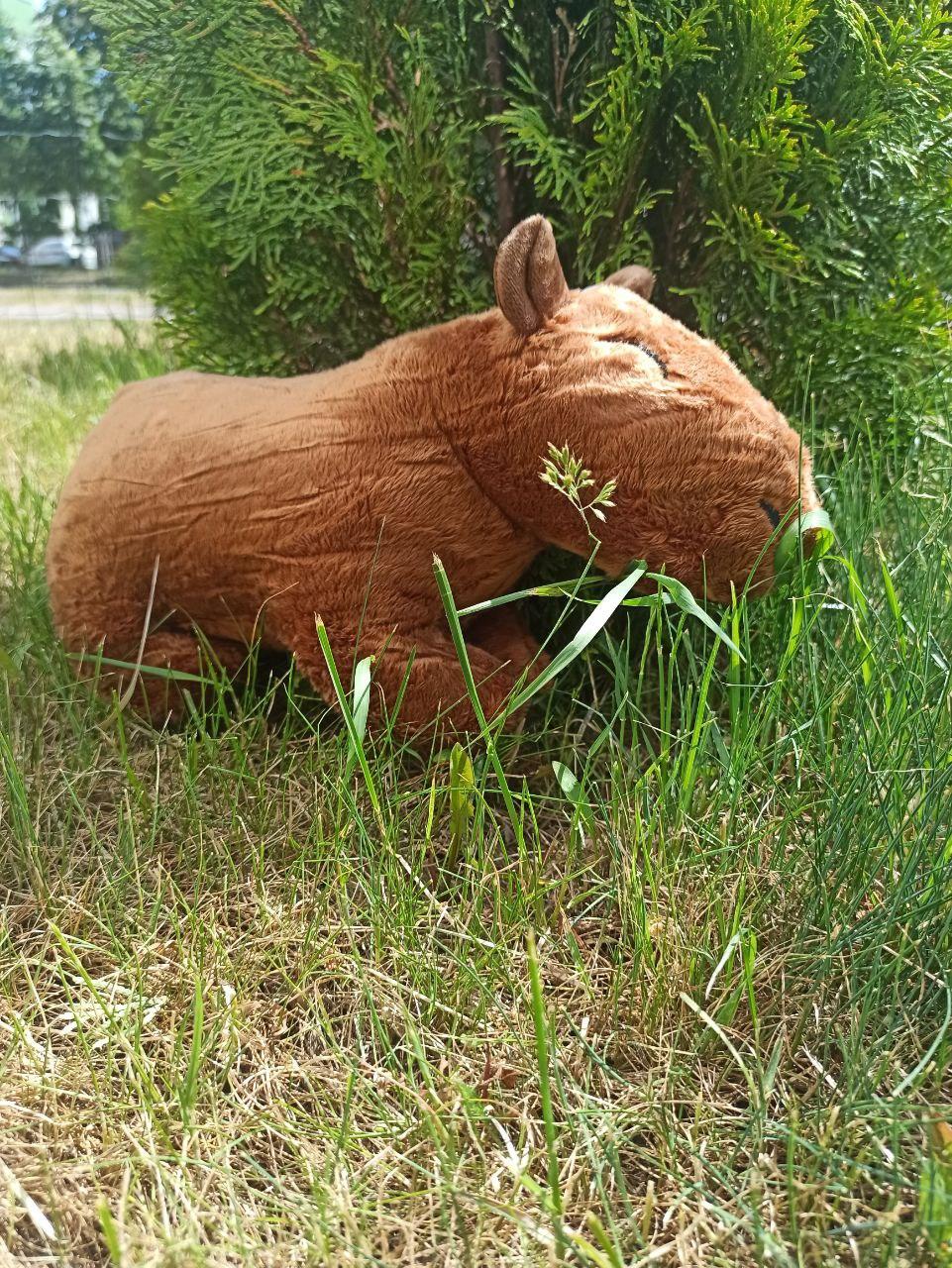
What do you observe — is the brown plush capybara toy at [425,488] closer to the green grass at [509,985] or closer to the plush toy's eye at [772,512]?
the plush toy's eye at [772,512]

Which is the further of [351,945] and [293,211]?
[293,211]

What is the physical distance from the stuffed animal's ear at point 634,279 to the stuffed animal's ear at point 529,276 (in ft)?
0.61

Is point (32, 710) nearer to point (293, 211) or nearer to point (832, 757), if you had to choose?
point (293, 211)

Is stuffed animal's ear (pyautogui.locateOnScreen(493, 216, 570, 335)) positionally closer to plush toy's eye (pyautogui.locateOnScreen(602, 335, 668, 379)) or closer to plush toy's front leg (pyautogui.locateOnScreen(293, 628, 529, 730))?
plush toy's eye (pyautogui.locateOnScreen(602, 335, 668, 379))

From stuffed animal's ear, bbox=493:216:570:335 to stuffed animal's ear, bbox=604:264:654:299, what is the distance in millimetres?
187

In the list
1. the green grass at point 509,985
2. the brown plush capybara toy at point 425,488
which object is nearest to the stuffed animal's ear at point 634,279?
the brown plush capybara toy at point 425,488

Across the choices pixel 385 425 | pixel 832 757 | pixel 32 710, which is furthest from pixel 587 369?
pixel 32 710

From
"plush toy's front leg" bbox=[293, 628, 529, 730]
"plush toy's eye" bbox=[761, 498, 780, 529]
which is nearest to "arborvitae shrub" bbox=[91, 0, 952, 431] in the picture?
"plush toy's eye" bbox=[761, 498, 780, 529]

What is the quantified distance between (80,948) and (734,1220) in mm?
743

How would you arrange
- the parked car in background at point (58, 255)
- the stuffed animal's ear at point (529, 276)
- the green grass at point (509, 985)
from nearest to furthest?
the green grass at point (509, 985)
the stuffed animal's ear at point (529, 276)
the parked car in background at point (58, 255)

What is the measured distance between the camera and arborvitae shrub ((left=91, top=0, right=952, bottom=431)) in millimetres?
1342

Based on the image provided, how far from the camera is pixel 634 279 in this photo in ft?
4.15

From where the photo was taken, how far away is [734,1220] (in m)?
0.68

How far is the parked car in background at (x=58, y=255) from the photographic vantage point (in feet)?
13.2
